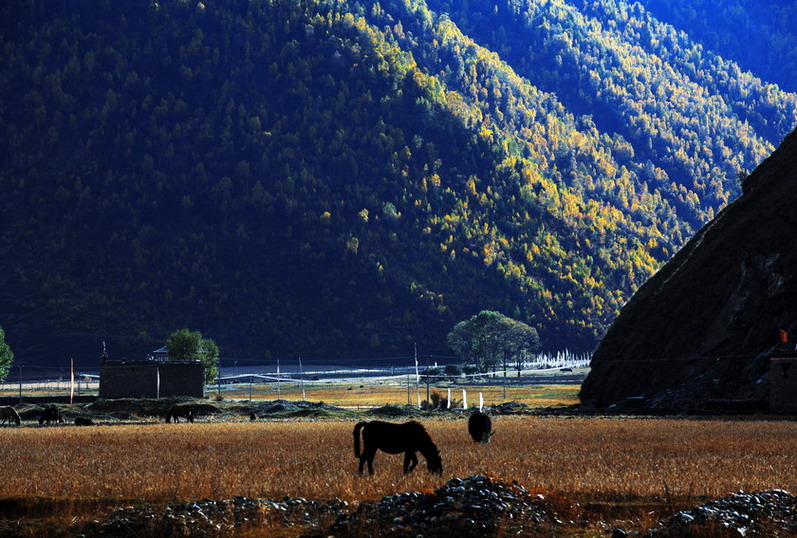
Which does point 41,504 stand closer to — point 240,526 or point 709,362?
point 240,526

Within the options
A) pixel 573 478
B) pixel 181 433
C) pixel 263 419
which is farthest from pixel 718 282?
pixel 573 478

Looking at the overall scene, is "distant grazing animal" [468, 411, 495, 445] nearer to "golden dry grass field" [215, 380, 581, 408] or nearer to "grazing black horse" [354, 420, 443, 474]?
"grazing black horse" [354, 420, 443, 474]

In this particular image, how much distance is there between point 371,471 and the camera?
31.1 m

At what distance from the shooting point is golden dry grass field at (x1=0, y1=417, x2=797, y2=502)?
92.0 feet

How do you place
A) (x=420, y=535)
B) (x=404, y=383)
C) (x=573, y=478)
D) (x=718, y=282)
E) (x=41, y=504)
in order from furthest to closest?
(x=404, y=383) < (x=718, y=282) < (x=573, y=478) < (x=41, y=504) < (x=420, y=535)

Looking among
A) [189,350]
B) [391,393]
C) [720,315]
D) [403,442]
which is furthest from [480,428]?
[391,393]

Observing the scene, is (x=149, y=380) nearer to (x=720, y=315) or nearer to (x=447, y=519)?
(x=720, y=315)

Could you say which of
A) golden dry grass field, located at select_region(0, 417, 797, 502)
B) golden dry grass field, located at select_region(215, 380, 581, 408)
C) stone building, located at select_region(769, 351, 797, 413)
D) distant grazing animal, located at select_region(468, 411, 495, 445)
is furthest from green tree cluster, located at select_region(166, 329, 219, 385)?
distant grazing animal, located at select_region(468, 411, 495, 445)

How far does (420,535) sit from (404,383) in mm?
168307

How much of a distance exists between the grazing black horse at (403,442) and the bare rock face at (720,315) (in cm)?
5123

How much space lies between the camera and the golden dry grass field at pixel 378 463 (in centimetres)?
2803

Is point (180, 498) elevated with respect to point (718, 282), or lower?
lower

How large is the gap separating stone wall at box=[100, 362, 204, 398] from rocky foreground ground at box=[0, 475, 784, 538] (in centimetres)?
9025

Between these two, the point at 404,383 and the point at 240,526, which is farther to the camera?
the point at 404,383
